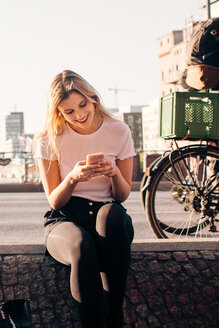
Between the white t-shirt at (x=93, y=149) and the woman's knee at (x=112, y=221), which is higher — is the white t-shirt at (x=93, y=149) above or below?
above

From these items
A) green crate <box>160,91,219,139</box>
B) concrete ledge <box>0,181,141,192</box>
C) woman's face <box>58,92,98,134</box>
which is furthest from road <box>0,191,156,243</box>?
concrete ledge <box>0,181,141,192</box>

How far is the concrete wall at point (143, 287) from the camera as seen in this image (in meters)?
3.07

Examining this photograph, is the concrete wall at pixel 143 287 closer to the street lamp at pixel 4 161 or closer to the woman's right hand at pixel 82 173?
the woman's right hand at pixel 82 173

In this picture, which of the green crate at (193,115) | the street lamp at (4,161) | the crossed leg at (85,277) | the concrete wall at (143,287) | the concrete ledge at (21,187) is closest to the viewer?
the crossed leg at (85,277)

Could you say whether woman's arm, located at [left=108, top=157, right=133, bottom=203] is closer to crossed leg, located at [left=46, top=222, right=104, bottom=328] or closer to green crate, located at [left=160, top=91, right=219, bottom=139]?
crossed leg, located at [left=46, top=222, right=104, bottom=328]

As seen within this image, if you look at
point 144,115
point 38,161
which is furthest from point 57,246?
point 144,115

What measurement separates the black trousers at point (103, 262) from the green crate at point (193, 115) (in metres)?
1.59

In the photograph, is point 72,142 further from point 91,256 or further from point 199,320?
point 199,320

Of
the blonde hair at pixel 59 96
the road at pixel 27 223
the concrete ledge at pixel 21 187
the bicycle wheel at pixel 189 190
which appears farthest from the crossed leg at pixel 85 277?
the concrete ledge at pixel 21 187

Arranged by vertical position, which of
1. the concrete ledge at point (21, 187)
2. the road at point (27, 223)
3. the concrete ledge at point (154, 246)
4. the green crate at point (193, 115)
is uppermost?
the green crate at point (193, 115)

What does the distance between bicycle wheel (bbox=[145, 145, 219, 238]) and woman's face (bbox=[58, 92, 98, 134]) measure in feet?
4.33

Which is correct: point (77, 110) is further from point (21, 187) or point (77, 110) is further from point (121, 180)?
point (21, 187)

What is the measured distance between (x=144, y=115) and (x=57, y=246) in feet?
385

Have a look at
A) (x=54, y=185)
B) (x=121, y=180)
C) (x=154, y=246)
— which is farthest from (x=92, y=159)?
(x=154, y=246)
